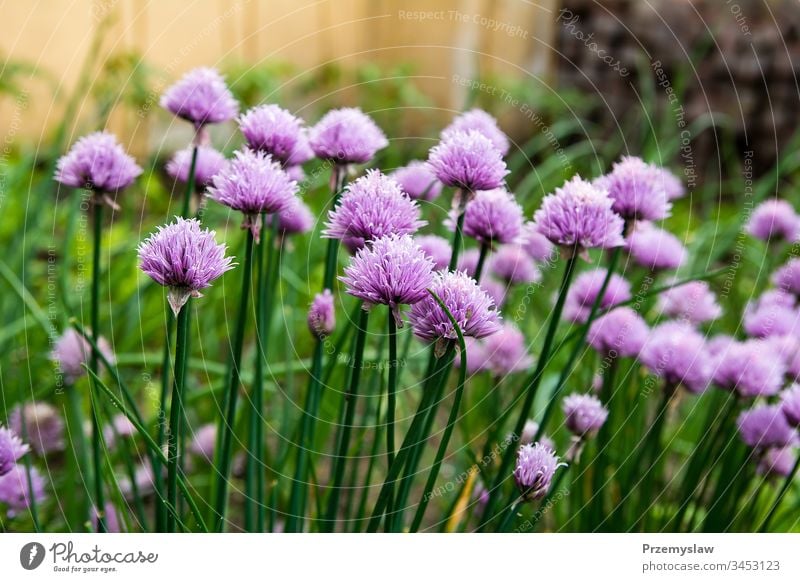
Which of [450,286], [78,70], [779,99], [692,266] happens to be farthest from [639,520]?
[779,99]

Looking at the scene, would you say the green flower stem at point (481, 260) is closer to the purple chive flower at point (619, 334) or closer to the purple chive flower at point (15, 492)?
the purple chive flower at point (619, 334)

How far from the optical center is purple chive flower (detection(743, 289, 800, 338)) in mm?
689

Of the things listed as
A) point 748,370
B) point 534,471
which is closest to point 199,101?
point 534,471

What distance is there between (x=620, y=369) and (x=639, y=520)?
16 cm

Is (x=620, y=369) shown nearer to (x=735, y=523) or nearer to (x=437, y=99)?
(x=735, y=523)

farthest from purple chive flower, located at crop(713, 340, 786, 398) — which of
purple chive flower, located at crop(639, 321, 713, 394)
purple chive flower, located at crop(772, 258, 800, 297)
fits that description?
purple chive flower, located at crop(772, 258, 800, 297)

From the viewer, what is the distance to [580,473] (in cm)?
65

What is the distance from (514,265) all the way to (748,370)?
195 mm

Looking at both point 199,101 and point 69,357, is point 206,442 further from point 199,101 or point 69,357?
point 199,101

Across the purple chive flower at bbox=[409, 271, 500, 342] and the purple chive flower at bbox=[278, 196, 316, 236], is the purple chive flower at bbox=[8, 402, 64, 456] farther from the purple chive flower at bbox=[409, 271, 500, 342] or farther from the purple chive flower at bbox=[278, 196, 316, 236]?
the purple chive flower at bbox=[409, 271, 500, 342]

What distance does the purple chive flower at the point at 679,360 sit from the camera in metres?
0.61

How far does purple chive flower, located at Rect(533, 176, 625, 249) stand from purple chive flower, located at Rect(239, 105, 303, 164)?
0.48ft

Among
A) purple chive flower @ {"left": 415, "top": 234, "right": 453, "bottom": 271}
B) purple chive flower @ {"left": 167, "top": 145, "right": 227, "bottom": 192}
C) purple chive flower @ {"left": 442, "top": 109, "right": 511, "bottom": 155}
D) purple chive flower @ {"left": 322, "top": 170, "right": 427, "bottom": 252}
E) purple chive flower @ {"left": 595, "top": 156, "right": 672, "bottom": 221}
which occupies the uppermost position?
purple chive flower @ {"left": 442, "top": 109, "right": 511, "bottom": 155}
